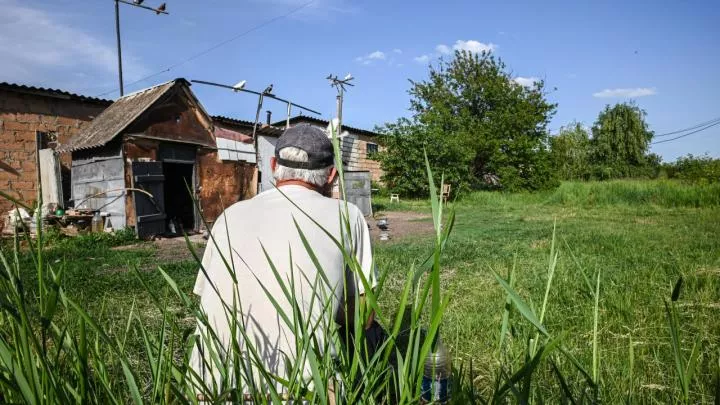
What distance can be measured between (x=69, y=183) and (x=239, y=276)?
11401mm

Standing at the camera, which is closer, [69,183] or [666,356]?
[666,356]

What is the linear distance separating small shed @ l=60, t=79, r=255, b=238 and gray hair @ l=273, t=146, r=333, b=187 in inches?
264

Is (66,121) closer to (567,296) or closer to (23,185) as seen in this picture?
(23,185)

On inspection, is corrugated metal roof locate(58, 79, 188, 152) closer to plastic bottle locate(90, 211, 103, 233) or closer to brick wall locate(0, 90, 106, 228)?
brick wall locate(0, 90, 106, 228)

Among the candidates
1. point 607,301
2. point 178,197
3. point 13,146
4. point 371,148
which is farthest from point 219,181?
point 371,148

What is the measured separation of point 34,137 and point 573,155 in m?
37.7

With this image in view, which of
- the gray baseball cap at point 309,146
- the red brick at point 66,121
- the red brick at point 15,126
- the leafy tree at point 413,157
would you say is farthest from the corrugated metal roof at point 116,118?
the leafy tree at point 413,157

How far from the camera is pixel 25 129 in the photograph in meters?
9.59

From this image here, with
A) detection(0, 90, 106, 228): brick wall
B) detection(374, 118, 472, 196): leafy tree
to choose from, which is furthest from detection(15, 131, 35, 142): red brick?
detection(374, 118, 472, 196): leafy tree

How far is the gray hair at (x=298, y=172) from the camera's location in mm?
1718

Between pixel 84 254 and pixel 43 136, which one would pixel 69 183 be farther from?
pixel 84 254

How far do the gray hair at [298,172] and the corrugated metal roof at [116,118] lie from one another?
869 centimetres

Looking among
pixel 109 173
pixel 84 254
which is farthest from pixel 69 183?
pixel 84 254

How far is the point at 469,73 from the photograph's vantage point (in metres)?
28.5
